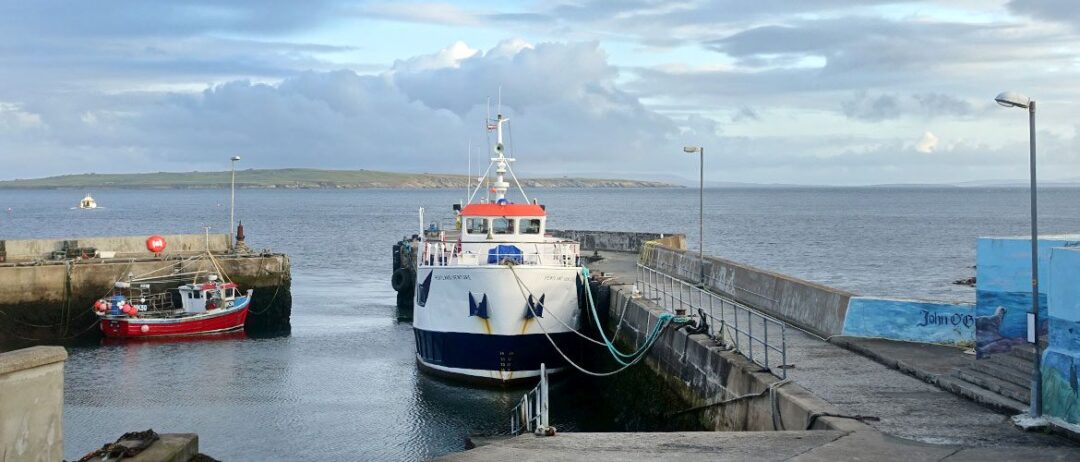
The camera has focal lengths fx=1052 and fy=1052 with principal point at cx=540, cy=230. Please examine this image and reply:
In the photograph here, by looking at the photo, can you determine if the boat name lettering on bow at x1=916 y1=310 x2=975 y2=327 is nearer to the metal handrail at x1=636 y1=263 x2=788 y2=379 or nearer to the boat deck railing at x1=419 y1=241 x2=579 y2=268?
the metal handrail at x1=636 y1=263 x2=788 y2=379

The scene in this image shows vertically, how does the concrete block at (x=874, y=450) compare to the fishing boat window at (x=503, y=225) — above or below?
below

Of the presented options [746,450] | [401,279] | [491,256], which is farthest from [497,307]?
[401,279]

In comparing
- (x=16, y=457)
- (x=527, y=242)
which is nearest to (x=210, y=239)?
(x=527, y=242)

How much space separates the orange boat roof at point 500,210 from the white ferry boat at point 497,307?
0.85 meters

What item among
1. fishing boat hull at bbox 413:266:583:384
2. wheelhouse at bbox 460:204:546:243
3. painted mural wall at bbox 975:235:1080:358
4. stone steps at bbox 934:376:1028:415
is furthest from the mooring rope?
stone steps at bbox 934:376:1028:415

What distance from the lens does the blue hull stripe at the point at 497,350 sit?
25.8 m

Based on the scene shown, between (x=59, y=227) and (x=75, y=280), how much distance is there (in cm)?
9371

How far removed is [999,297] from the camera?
Result: 16.4 meters

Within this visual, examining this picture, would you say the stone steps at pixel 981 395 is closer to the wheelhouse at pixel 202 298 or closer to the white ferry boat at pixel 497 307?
the white ferry boat at pixel 497 307

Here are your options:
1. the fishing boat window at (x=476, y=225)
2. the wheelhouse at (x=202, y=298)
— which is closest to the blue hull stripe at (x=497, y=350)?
the fishing boat window at (x=476, y=225)

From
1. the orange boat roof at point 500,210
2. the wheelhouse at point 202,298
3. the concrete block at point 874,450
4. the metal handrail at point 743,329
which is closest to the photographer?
the concrete block at point 874,450

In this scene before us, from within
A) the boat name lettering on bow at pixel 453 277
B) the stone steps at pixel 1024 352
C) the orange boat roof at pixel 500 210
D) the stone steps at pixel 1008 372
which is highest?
the orange boat roof at pixel 500 210

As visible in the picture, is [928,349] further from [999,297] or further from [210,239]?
[210,239]

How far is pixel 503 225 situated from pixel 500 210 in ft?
3.78
